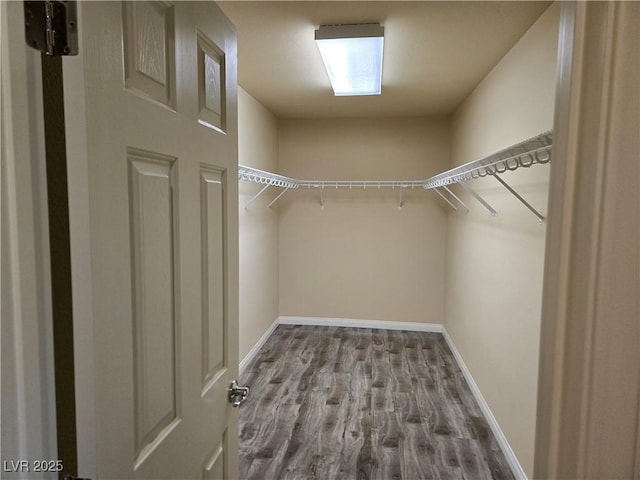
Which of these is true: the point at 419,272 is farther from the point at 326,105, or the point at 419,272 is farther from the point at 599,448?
the point at 599,448

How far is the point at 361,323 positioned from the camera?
15.7ft

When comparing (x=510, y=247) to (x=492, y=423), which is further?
(x=492, y=423)

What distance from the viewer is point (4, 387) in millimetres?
656

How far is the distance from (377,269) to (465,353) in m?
1.46

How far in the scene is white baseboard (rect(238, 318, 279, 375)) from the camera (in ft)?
11.8

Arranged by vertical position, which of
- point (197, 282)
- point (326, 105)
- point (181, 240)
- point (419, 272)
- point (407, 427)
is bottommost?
point (407, 427)

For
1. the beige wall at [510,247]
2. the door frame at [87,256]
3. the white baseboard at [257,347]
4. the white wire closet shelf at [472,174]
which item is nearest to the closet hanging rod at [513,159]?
the white wire closet shelf at [472,174]

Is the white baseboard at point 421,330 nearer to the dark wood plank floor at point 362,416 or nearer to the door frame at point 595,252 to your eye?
the dark wood plank floor at point 362,416

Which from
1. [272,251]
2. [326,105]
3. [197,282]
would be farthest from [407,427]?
[326,105]

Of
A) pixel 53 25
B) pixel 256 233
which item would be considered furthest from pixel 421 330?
pixel 53 25

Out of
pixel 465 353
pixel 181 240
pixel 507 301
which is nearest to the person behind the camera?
pixel 181 240

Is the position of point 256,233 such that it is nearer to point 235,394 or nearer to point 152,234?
point 235,394

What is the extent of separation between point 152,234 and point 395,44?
209 centimetres

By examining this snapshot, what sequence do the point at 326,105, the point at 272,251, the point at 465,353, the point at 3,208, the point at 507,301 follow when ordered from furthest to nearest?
the point at 272,251
the point at 326,105
the point at 465,353
the point at 507,301
the point at 3,208
